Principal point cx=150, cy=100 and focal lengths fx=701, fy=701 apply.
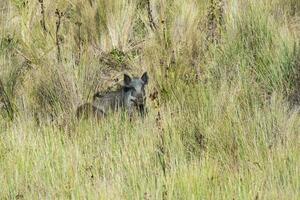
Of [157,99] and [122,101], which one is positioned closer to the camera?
A: [157,99]

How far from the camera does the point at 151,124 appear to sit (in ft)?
19.4

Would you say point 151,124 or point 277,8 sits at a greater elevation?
point 277,8

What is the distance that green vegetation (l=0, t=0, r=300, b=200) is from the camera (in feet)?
15.8

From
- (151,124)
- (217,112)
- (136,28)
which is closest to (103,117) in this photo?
(151,124)

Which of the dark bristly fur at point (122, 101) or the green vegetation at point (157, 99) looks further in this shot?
the dark bristly fur at point (122, 101)

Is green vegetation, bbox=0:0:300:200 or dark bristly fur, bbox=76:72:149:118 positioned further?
dark bristly fur, bbox=76:72:149:118

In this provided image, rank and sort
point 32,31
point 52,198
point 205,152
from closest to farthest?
point 52,198
point 205,152
point 32,31

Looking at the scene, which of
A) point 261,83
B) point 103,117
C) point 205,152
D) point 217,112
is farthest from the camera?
point 261,83

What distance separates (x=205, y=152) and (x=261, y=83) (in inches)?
71.8

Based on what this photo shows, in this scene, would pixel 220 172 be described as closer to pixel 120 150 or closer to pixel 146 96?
pixel 120 150

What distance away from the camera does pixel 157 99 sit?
674 centimetres

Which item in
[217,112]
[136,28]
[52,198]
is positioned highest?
[136,28]

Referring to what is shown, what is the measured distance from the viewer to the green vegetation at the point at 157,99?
4.82 m

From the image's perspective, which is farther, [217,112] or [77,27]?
[77,27]
